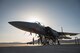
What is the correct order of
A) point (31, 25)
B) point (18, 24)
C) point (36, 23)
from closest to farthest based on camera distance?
point (18, 24) < point (31, 25) < point (36, 23)

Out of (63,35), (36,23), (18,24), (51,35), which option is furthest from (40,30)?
(63,35)

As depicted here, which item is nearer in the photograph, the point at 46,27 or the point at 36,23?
the point at 36,23

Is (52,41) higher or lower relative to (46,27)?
lower

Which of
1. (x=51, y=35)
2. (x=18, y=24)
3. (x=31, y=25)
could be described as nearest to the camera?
(x=18, y=24)

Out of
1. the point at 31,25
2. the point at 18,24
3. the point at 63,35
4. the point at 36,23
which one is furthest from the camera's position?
the point at 63,35

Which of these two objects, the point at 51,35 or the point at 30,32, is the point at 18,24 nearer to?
the point at 30,32

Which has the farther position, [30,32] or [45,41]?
[45,41]

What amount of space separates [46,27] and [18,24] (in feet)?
32.3

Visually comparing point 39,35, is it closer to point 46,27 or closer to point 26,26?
point 46,27

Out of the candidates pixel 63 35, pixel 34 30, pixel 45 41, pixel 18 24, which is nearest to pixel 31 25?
pixel 34 30

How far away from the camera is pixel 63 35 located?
152 ft

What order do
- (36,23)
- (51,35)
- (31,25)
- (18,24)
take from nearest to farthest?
(18,24)
(31,25)
(36,23)
(51,35)

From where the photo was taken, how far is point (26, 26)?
91.7 feet

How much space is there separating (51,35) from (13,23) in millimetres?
11092
